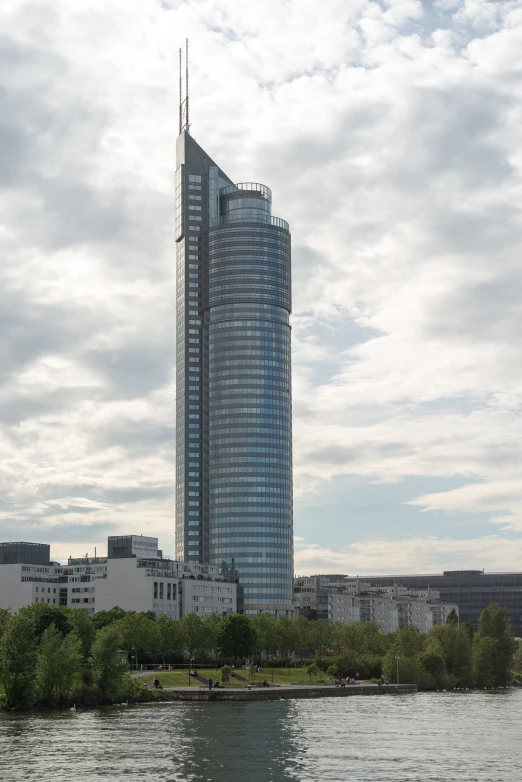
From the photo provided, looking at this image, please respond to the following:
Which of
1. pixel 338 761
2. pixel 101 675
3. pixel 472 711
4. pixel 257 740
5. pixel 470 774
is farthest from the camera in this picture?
pixel 101 675

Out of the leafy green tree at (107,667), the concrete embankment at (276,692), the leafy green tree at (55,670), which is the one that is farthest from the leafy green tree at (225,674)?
the leafy green tree at (55,670)

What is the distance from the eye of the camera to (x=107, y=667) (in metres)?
156

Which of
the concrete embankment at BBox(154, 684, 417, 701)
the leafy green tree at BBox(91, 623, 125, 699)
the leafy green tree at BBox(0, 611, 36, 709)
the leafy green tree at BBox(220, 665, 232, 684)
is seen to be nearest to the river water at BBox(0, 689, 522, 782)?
the leafy green tree at BBox(91, 623, 125, 699)

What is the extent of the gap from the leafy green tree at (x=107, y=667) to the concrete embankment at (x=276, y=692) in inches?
445

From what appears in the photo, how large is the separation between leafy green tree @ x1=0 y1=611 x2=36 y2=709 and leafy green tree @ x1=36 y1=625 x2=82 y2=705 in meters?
1.46

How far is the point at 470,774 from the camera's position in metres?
83.8

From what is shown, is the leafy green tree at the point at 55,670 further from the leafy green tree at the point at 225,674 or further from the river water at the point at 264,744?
the leafy green tree at the point at 225,674

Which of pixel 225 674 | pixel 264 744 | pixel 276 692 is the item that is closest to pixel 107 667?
pixel 276 692

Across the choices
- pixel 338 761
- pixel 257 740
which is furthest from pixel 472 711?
pixel 338 761

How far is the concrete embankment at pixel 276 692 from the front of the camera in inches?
6580

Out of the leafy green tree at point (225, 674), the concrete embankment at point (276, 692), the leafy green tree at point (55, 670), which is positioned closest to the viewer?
the leafy green tree at point (55, 670)

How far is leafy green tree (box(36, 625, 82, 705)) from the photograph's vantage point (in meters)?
146

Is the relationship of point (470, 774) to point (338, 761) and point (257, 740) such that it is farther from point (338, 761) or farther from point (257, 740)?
point (257, 740)

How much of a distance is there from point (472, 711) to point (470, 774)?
2467 inches
